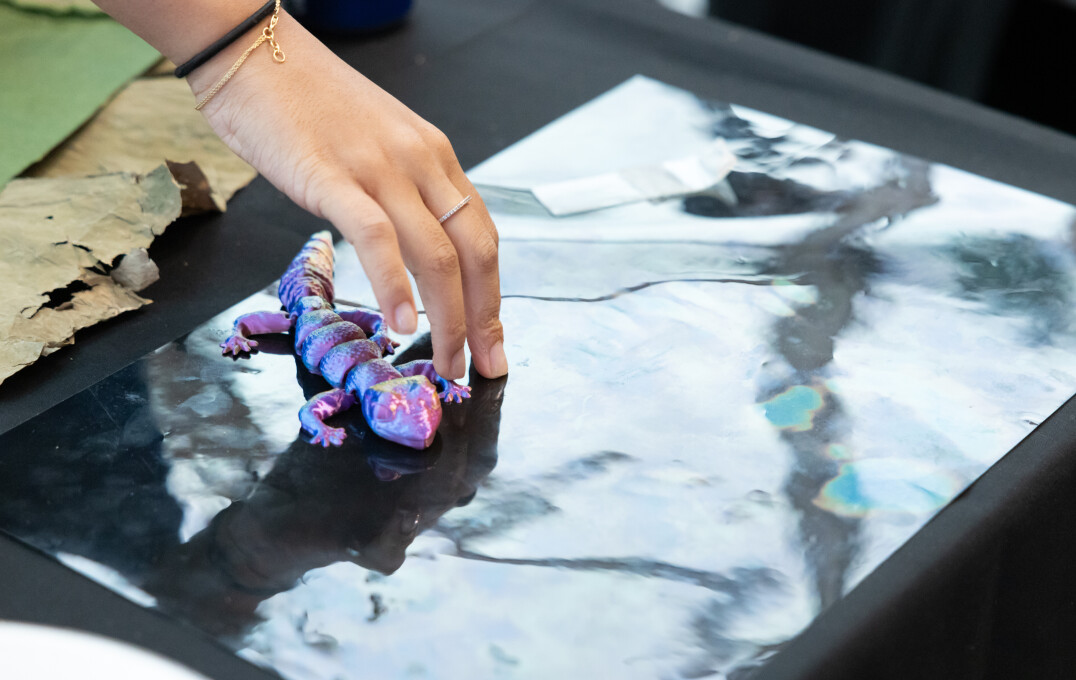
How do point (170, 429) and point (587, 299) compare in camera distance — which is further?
point (587, 299)

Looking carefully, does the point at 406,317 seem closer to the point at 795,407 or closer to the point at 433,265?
the point at 433,265

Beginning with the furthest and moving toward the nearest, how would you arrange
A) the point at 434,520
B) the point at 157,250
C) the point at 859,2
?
the point at 859,2
the point at 157,250
the point at 434,520

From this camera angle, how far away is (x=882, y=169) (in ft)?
3.21

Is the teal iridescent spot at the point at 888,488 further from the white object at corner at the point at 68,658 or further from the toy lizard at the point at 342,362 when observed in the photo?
the white object at corner at the point at 68,658

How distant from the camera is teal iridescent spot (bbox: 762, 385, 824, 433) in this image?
68cm

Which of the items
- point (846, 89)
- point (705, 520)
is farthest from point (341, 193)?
point (846, 89)

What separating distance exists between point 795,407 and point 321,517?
12.5 inches

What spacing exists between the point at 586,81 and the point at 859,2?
1.82 feet

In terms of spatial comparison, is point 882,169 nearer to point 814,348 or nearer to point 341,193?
point 814,348

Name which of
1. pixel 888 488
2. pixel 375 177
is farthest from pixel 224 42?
pixel 888 488

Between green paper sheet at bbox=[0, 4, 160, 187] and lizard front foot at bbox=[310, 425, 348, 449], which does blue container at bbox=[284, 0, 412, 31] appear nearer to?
green paper sheet at bbox=[0, 4, 160, 187]

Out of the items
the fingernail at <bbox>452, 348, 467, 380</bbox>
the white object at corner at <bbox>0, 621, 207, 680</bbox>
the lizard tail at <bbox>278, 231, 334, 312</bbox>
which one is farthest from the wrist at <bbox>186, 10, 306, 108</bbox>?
the white object at corner at <bbox>0, 621, 207, 680</bbox>

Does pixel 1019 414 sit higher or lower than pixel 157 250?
higher

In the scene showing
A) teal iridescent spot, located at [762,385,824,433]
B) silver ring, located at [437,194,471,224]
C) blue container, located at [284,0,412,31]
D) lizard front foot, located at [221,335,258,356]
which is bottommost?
lizard front foot, located at [221,335,258,356]
